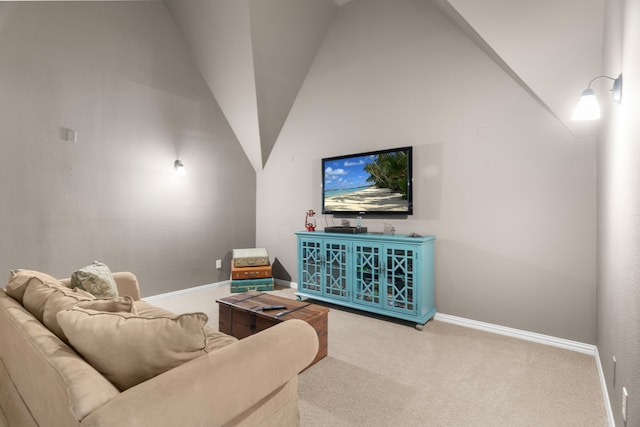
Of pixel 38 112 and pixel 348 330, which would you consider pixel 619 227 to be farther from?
pixel 38 112

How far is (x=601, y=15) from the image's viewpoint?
2256 millimetres

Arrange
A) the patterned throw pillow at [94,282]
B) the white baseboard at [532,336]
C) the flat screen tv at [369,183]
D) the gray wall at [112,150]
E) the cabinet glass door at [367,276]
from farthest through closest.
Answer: the flat screen tv at [369,183] < the cabinet glass door at [367,276] < the gray wall at [112,150] < the white baseboard at [532,336] < the patterned throw pillow at [94,282]

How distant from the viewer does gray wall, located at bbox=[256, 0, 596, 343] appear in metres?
2.83

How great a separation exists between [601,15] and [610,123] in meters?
0.85

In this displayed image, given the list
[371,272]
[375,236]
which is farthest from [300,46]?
[371,272]

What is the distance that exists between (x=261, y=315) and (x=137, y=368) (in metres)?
1.46

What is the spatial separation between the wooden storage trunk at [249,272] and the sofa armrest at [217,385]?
10.4 ft

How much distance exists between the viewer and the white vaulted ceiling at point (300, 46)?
95.5 inches

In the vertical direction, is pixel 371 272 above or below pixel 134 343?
below

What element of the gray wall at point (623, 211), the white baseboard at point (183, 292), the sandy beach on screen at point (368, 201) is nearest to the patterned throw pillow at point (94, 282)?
the white baseboard at point (183, 292)

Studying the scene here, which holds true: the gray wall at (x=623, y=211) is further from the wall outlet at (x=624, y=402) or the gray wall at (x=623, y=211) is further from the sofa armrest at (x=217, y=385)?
the sofa armrest at (x=217, y=385)

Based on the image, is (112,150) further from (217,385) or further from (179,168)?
(217,385)

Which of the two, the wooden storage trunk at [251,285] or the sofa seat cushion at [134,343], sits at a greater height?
the sofa seat cushion at [134,343]

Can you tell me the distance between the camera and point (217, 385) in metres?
1.11
